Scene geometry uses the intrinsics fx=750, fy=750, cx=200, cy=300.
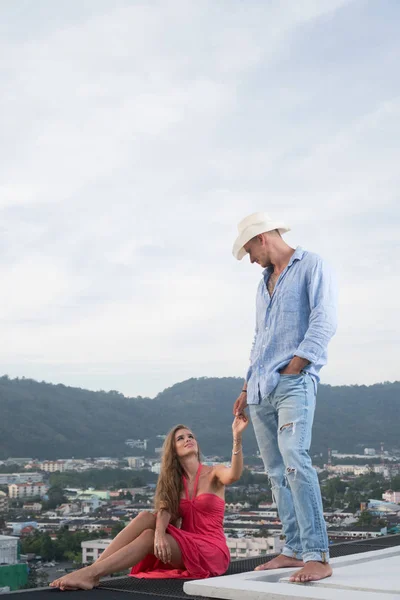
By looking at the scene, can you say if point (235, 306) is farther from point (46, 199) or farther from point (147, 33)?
point (147, 33)

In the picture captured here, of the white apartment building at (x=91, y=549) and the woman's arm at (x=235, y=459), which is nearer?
the woman's arm at (x=235, y=459)

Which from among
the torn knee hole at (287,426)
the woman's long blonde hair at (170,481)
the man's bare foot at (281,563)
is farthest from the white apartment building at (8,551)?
the torn knee hole at (287,426)

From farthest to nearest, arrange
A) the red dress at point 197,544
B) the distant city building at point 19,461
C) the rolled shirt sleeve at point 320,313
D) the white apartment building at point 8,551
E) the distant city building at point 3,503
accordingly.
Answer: the distant city building at point 19,461, the distant city building at point 3,503, the white apartment building at point 8,551, the red dress at point 197,544, the rolled shirt sleeve at point 320,313

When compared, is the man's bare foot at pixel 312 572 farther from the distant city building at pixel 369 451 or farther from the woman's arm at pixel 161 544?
the distant city building at pixel 369 451

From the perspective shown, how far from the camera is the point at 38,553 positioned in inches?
926

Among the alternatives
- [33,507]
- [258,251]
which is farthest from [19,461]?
[258,251]

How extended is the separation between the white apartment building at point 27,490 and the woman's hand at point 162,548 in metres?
32.8

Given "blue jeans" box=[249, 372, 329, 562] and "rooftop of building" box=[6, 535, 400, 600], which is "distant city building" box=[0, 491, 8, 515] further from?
"blue jeans" box=[249, 372, 329, 562]

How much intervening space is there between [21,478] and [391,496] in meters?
19.9

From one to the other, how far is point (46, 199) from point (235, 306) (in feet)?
30.3

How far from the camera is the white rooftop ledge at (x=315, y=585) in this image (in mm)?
2395

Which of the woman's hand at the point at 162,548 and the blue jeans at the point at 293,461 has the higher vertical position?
the blue jeans at the point at 293,461

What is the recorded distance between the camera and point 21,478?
116 feet

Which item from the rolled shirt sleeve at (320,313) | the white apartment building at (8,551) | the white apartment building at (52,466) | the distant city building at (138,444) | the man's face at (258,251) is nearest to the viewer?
the rolled shirt sleeve at (320,313)
